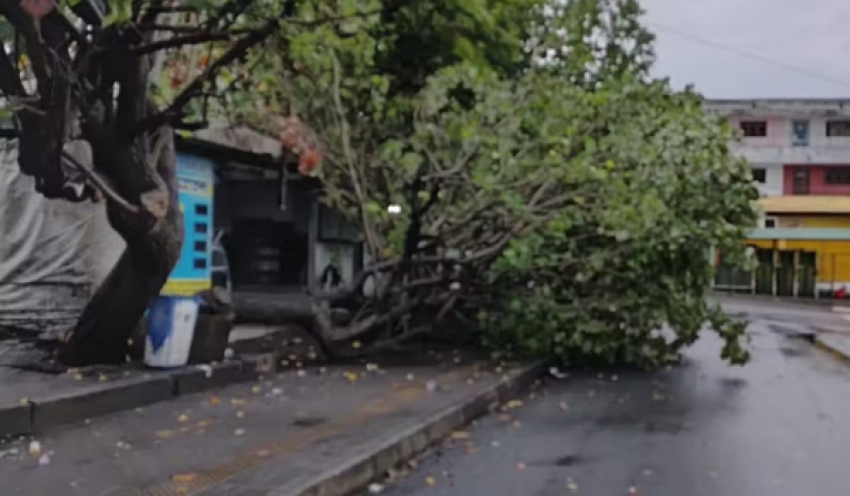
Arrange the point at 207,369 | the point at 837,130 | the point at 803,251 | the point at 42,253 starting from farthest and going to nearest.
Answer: the point at 837,130, the point at 803,251, the point at 42,253, the point at 207,369

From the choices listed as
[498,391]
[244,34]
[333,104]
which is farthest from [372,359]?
[244,34]

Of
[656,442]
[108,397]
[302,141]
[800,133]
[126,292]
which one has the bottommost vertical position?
[656,442]

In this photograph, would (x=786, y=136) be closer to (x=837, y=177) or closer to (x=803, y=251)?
(x=837, y=177)

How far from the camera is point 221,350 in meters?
11.0

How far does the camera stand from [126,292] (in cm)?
995

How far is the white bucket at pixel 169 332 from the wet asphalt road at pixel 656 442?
302cm

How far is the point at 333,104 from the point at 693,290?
18.7ft

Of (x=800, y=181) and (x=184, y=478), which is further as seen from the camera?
(x=800, y=181)

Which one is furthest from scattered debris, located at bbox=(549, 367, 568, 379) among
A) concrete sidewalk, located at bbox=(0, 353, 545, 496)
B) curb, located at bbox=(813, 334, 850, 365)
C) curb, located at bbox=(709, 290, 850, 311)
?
curb, located at bbox=(709, 290, 850, 311)

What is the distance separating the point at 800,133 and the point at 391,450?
52398mm

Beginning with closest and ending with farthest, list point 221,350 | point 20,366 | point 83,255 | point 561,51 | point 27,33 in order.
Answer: point 27,33, point 20,366, point 221,350, point 83,255, point 561,51

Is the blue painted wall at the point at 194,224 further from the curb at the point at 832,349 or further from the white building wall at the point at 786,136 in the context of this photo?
the white building wall at the point at 786,136

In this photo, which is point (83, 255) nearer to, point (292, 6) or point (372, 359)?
point (372, 359)

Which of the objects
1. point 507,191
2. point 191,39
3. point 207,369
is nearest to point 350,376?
point 207,369
